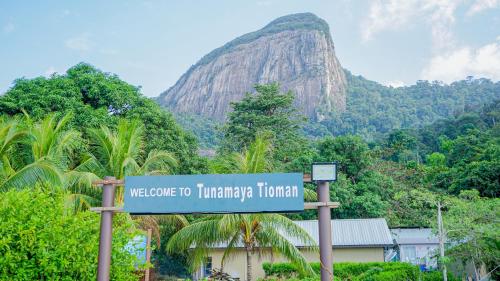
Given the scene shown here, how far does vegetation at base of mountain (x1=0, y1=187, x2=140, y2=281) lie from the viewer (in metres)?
6.68

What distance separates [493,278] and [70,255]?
44.9 feet

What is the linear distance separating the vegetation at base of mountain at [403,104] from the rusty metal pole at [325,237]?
8279 cm

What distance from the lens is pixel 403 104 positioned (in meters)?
109

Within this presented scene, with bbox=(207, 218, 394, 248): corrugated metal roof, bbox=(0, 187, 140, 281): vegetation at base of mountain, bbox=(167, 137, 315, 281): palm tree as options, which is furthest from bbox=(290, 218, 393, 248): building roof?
bbox=(0, 187, 140, 281): vegetation at base of mountain

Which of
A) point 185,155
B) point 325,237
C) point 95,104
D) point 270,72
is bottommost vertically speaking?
point 325,237

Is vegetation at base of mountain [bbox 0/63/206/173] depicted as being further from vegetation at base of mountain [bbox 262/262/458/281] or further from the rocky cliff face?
the rocky cliff face

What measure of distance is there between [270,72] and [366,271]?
11625cm

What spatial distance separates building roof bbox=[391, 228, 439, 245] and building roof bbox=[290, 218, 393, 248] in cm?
147

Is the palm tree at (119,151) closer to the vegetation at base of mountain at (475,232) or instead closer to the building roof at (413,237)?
the vegetation at base of mountain at (475,232)

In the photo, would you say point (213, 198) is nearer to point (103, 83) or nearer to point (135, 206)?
point (135, 206)

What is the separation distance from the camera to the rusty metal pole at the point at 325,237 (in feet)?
19.1

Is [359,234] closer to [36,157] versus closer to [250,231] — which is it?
[250,231]

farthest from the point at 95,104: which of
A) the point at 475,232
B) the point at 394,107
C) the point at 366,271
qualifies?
the point at 394,107

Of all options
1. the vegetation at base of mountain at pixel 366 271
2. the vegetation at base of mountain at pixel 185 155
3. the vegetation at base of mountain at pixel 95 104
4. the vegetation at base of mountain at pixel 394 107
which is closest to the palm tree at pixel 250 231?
the vegetation at base of mountain at pixel 185 155
